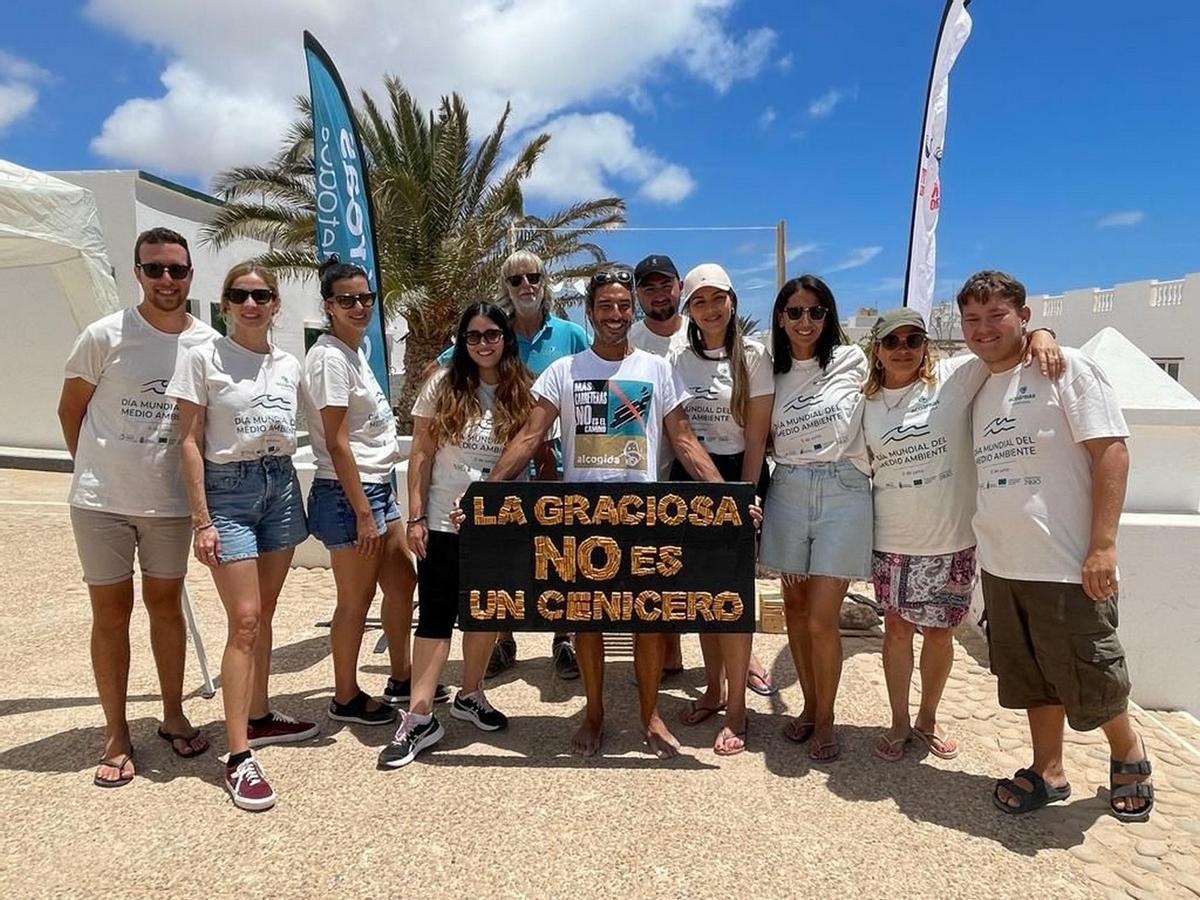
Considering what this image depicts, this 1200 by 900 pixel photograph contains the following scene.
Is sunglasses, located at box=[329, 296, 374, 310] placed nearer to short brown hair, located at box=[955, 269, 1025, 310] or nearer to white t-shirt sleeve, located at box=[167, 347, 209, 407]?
white t-shirt sleeve, located at box=[167, 347, 209, 407]

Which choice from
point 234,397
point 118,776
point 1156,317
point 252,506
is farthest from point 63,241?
point 1156,317

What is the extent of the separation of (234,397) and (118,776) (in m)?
1.69

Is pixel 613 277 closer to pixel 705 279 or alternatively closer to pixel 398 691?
pixel 705 279

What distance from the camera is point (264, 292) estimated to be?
3219 mm

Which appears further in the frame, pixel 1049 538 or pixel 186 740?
pixel 186 740

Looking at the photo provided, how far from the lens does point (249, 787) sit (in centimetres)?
301

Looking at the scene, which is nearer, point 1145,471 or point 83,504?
point 83,504

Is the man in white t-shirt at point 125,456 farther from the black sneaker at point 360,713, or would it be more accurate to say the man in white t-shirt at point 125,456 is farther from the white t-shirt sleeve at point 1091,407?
the white t-shirt sleeve at point 1091,407

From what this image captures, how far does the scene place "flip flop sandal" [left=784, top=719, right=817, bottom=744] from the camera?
3.66m

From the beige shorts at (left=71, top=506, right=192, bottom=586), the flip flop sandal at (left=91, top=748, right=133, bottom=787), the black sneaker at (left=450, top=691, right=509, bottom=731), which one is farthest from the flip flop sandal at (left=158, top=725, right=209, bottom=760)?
the black sneaker at (left=450, top=691, right=509, bottom=731)

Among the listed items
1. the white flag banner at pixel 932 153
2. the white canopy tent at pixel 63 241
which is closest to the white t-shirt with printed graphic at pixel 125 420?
the white canopy tent at pixel 63 241

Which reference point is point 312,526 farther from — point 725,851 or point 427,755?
Answer: point 725,851

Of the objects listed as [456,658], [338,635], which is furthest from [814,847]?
[456,658]

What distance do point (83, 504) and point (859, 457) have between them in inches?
132
